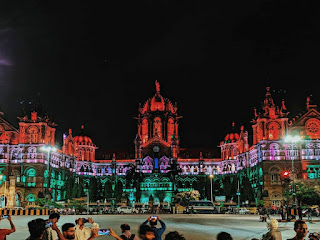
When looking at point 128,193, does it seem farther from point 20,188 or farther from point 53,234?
point 53,234

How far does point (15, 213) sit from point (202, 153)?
9240 cm

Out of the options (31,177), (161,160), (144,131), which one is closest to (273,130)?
(161,160)

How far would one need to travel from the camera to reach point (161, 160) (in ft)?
426

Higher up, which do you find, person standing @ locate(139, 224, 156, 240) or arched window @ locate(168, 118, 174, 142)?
arched window @ locate(168, 118, 174, 142)

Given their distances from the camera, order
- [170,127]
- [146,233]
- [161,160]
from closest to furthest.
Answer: [146,233] < [161,160] < [170,127]

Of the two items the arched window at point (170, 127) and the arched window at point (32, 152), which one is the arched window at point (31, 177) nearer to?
the arched window at point (32, 152)

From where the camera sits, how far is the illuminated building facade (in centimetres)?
9888

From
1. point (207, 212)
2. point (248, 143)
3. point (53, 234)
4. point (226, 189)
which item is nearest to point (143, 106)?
point (248, 143)

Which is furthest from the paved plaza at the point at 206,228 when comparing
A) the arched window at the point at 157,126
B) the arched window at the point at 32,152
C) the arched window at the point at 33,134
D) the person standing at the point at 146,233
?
the arched window at the point at 157,126

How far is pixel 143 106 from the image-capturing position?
14888 cm

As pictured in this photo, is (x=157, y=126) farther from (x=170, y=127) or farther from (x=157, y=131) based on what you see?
(x=170, y=127)

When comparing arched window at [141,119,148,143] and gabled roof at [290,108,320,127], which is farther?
arched window at [141,119,148,143]

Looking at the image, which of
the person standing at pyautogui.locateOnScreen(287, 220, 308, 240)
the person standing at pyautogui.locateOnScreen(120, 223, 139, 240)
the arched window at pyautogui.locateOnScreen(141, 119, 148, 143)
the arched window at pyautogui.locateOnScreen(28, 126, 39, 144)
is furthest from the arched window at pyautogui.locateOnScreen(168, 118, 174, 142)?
the person standing at pyautogui.locateOnScreen(287, 220, 308, 240)

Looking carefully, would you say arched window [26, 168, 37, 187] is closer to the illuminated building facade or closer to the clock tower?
the illuminated building facade
